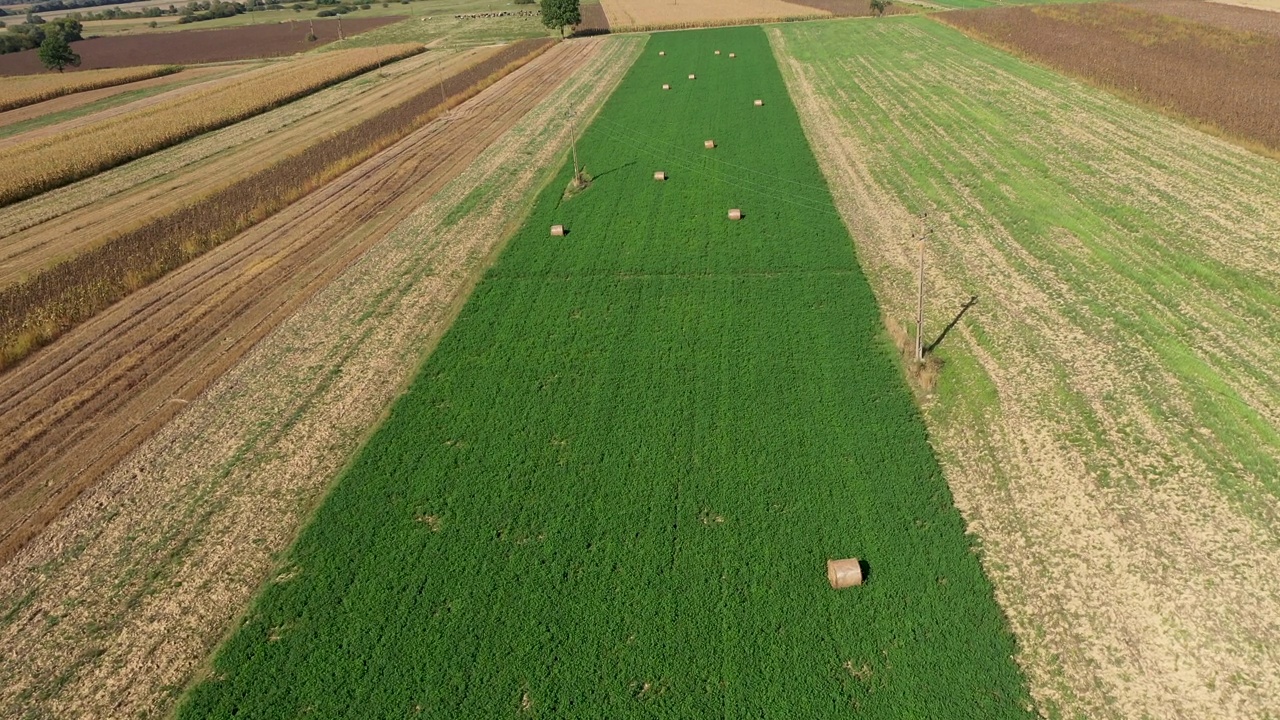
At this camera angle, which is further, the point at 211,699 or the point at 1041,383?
the point at 1041,383

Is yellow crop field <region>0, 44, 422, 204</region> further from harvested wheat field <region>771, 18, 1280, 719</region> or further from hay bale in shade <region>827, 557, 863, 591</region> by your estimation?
hay bale in shade <region>827, 557, 863, 591</region>

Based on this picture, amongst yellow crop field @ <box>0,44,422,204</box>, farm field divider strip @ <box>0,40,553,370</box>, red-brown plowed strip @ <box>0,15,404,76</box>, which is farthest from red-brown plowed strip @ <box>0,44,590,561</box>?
red-brown plowed strip @ <box>0,15,404,76</box>

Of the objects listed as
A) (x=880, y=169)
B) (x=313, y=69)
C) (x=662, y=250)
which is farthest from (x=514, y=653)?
(x=313, y=69)

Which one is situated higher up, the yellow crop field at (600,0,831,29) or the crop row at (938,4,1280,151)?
the yellow crop field at (600,0,831,29)

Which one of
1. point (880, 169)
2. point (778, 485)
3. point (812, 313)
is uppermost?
point (880, 169)

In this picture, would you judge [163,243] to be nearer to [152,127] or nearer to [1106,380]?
[152,127]

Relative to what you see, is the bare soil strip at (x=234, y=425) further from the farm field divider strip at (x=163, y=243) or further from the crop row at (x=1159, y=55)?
the crop row at (x=1159, y=55)

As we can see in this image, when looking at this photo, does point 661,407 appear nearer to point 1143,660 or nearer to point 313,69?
point 1143,660
